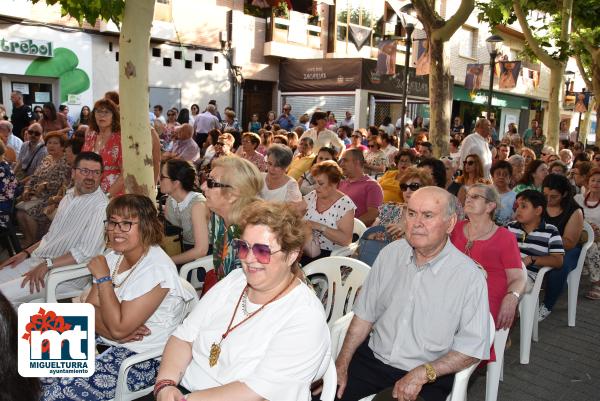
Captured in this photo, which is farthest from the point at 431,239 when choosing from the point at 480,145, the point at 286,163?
the point at 480,145

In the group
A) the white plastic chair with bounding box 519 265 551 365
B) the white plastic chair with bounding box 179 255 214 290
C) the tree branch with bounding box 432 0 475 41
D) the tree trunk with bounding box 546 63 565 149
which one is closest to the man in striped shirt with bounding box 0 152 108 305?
the white plastic chair with bounding box 179 255 214 290

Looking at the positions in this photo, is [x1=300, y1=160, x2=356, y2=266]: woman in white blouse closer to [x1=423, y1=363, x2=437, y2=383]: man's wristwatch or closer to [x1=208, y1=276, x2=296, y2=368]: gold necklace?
[x1=423, y1=363, x2=437, y2=383]: man's wristwatch

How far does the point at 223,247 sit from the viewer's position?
3143mm

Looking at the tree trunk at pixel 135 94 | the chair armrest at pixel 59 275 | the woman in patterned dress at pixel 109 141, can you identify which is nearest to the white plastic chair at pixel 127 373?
the chair armrest at pixel 59 275

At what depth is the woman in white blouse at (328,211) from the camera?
4.47 meters

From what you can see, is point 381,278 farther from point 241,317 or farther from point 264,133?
point 264,133

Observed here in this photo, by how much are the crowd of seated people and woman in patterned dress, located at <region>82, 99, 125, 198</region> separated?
14 millimetres

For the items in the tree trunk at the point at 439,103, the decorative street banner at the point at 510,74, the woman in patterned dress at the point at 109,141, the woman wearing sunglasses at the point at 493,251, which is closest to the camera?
the woman wearing sunglasses at the point at 493,251

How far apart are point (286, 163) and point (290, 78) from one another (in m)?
14.4

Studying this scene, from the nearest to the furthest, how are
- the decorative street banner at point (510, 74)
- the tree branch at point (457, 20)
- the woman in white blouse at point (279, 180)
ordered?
the woman in white blouse at point (279, 180), the tree branch at point (457, 20), the decorative street banner at point (510, 74)

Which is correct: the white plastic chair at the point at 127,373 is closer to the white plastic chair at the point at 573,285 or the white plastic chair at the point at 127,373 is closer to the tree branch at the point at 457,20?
the white plastic chair at the point at 573,285

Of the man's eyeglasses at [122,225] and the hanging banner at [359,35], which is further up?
the hanging banner at [359,35]

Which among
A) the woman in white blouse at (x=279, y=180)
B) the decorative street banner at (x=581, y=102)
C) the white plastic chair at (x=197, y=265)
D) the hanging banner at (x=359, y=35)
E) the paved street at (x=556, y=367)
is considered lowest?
the paved street at (x=556, y=367)

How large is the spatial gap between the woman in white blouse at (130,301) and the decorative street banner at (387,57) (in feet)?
37.9
